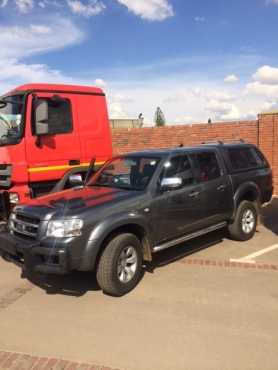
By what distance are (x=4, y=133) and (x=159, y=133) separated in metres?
7.38

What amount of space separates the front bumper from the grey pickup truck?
0.01 meters

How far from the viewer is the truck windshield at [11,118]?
690cm

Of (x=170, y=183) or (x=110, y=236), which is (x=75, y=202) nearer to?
(x=110, y=236)

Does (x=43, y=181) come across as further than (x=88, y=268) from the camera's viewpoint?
Yes

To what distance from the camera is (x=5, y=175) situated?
6961 mm

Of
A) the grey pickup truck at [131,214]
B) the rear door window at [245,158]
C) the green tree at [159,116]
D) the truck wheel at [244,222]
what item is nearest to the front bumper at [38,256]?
the grey pickup truck at [131,214]

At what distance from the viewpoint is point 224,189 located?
22.4ft

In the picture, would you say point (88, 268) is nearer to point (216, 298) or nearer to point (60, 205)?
point (60, 205)

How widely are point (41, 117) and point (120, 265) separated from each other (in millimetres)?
3183

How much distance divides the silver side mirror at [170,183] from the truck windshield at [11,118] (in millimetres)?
2763

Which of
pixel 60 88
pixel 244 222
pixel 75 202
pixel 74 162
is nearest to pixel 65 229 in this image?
pixel 75 202

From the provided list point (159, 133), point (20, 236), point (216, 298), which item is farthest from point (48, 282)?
point (159, 133)

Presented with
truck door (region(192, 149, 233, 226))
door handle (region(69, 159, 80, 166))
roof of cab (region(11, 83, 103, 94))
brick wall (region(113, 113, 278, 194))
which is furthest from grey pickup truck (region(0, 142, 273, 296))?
brick wall (region(113, 113, 278, 194))

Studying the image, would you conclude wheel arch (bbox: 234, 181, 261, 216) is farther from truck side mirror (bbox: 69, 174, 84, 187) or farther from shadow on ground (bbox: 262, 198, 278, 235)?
truck side mirror (bbox: 69, 174, 84, 187)
